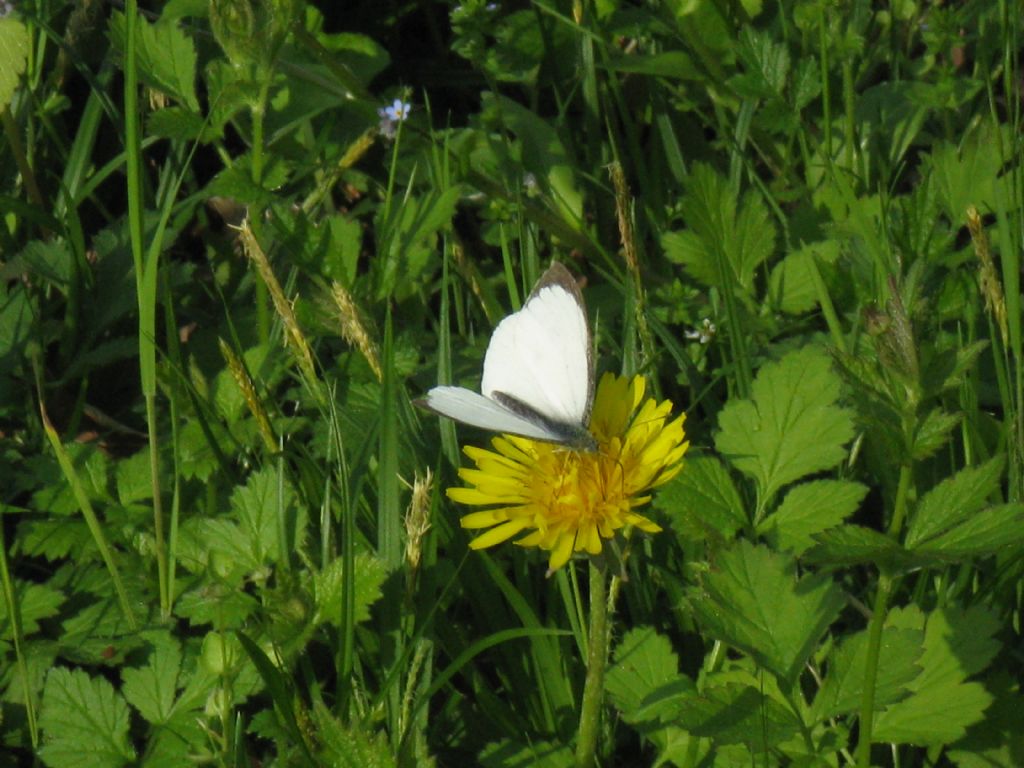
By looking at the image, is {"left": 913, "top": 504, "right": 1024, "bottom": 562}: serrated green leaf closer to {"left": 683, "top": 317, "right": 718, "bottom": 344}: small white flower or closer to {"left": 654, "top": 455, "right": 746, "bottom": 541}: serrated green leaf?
{"left": 654, "top": 455, "right": 746, "bottom": 541}: serrated green leaf

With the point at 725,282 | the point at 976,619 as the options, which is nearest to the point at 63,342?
the point at 725,282

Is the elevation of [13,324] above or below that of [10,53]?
below

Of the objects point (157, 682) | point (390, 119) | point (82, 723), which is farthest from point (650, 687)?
point (390, 119)

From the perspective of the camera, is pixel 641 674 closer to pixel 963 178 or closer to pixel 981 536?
pixel 981 536

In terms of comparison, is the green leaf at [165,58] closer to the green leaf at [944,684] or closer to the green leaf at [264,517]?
the green leaf at [264,517]

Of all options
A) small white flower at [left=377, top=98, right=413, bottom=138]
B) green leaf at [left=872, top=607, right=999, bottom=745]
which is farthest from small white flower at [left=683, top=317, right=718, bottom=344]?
green leaf at [left=872, top=607, right=999, bottom=745]

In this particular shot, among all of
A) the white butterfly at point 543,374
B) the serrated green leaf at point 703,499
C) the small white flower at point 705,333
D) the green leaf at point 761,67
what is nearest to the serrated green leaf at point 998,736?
the serrated green leaf at point 703,499
